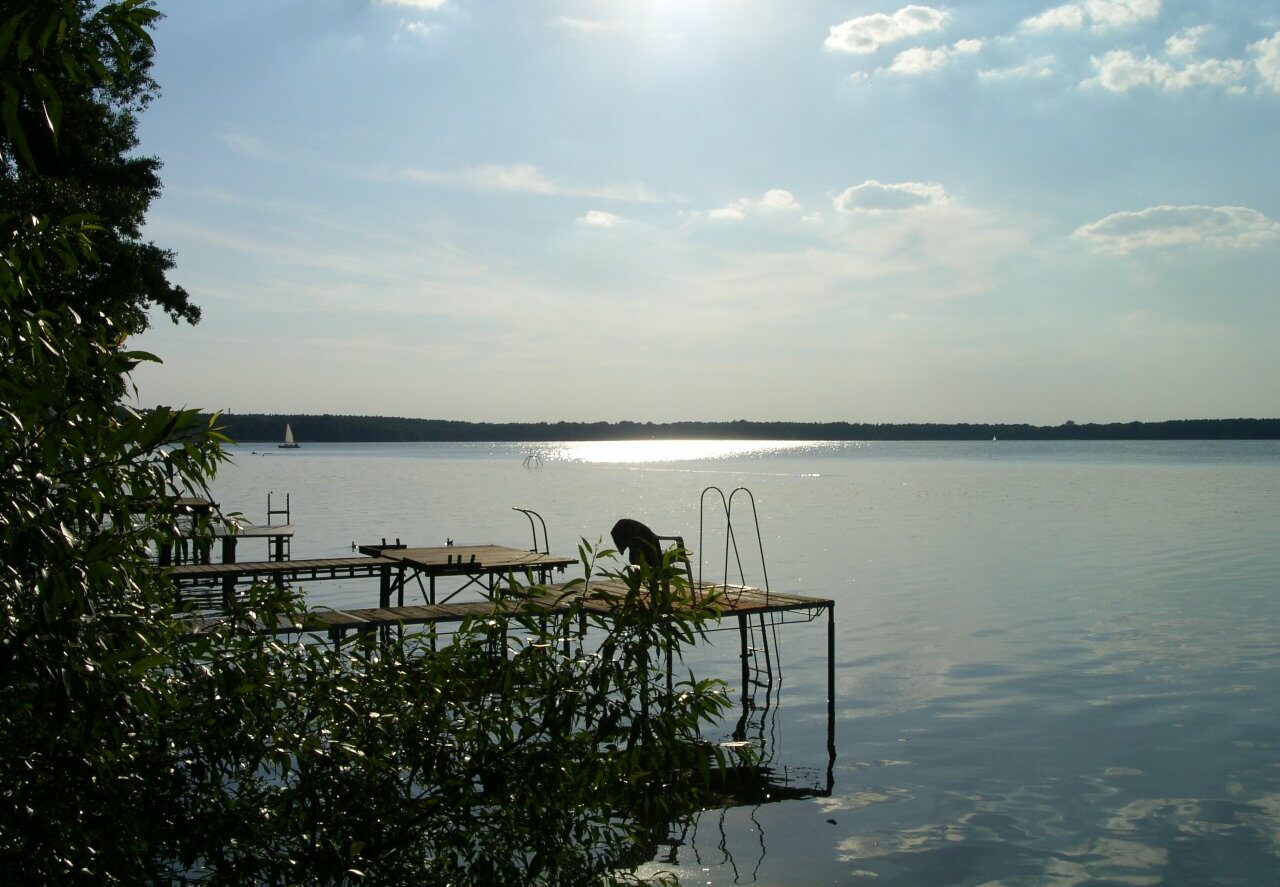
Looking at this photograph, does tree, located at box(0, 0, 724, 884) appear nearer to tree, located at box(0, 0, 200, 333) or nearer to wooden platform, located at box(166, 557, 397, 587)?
tree, located at box(0, 0, 200, 333)

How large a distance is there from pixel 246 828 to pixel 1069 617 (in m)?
25.3

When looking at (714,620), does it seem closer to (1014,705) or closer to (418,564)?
(418,564)

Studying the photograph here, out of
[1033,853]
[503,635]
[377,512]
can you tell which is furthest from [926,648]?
[377,512]

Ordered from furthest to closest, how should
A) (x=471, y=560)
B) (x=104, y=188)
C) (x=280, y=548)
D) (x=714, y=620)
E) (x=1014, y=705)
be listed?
(x=280, y=548), (x=104, y=188), (x=1014, y=705), (x=471, y=560), (x=714, y=620)

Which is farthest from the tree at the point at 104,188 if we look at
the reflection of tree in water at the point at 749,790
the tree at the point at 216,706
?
the reflection of tree in water at the point at 749,790

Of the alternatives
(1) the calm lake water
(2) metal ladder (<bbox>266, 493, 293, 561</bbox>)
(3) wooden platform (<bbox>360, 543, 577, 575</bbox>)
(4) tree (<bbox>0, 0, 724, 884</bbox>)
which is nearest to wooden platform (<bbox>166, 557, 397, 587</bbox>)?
(3) wooden platform (<bbox>360, 543, 577, 575</bbox>)

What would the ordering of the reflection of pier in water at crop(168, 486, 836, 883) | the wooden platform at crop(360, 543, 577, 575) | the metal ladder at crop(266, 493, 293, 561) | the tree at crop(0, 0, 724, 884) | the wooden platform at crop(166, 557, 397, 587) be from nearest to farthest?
the tree at crop(0, 0, 724, 884) → the reflection of pier in water at crop(168, 486, 836, 883) → the wooden platform at crop(360, 543, 577, 575) → the wooden platform at crop(166, 557, 397, 587) → the metal ladder at crop(266, 493, 293, 561)

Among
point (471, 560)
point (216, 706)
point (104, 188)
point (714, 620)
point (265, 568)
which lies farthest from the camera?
point (104, 188)

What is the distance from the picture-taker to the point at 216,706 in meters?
5.19

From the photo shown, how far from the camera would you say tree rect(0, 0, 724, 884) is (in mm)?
3928

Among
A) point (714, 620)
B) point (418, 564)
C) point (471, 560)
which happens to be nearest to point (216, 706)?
point (714, 620)

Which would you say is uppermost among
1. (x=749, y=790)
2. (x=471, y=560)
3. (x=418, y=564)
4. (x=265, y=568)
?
(x=471, y=560)

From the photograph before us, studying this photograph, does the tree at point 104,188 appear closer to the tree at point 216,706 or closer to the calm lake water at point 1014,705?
the tree at point 216,706

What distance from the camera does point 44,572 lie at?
3.41 metres
